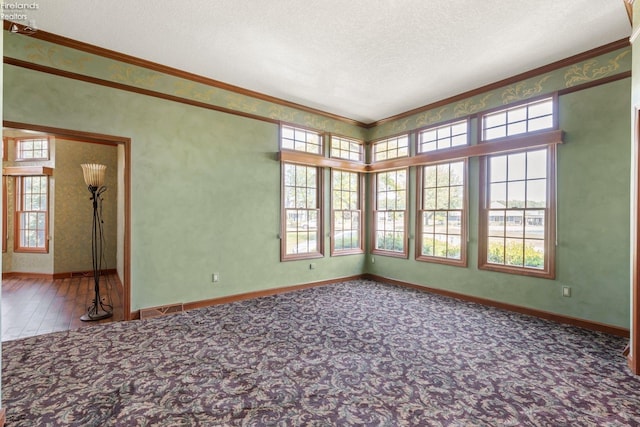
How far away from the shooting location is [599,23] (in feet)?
10.8

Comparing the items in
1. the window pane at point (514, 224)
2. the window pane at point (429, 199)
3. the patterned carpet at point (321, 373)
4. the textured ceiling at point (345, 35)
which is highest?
the textured ceiling at point (345, 35)

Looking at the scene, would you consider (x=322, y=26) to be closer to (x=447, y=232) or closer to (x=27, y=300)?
(x=447, y=232)

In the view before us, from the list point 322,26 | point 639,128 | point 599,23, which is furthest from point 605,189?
point 322,26

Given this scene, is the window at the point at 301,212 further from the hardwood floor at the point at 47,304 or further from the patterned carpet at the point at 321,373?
the hardwood floor at the point at 47,304

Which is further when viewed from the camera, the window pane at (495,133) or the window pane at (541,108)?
the window pane at (495,133)

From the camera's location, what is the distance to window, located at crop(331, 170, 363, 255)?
6316mm

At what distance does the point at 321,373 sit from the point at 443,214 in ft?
12.1

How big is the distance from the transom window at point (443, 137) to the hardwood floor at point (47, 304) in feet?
18.4

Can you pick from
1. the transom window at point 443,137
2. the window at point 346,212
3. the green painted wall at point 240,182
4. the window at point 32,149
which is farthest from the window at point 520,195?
the window at point 32,149

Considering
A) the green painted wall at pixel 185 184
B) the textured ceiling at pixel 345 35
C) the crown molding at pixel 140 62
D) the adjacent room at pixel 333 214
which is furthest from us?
the green painted wall at pixel 185 184

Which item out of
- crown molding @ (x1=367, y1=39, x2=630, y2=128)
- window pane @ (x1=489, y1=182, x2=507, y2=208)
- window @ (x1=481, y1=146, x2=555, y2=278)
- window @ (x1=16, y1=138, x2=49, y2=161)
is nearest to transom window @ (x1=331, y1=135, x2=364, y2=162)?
crown molding @ (x1=367, y1=39, x2=630, y2=128)

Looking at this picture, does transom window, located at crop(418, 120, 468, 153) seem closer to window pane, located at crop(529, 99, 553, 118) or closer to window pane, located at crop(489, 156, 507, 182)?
window pane, located at crop(489, 156, 507, 182)

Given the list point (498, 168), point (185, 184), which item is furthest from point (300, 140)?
point (498, 168)

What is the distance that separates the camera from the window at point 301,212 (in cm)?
562
